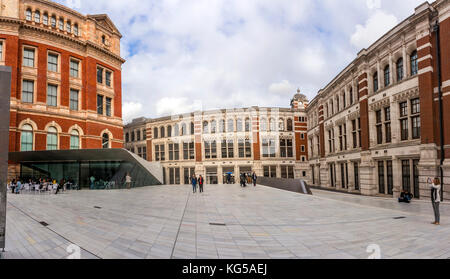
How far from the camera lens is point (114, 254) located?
5285mm

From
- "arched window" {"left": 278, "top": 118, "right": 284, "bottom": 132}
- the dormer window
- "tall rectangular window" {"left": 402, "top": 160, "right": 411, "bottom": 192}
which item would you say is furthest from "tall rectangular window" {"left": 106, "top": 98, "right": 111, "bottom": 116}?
"tall rectangular window" {"left": 402, "top": 160, "right": 411, "bottom": 192}

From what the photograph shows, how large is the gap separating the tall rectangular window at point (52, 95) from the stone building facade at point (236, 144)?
23144 millimetres

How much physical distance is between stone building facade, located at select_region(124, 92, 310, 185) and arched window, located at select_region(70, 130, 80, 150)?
69.0 ft

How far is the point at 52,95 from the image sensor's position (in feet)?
88.1

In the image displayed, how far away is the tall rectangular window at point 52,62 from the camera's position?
88.1 ft

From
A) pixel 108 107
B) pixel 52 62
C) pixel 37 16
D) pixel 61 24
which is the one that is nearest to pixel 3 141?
pixel 52 62

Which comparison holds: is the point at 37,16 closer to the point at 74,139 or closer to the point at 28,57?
the point at 28,57

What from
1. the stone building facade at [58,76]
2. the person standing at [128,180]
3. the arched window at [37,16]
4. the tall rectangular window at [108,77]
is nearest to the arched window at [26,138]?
the stone building facade at [58,76]

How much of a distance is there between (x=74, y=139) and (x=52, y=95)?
17.6 feet

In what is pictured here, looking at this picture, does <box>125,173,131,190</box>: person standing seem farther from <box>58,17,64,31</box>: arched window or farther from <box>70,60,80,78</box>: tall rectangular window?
<box>58,17,64,31</box>: arched window

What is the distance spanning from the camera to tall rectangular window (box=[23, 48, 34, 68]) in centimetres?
2541

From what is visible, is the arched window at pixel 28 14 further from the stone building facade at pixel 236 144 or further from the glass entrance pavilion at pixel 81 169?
the stone building facade at pixel 236 144
